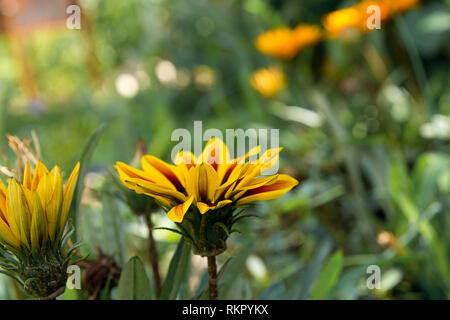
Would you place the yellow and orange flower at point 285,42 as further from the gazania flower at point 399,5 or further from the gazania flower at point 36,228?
the gazania flower at point 36,228

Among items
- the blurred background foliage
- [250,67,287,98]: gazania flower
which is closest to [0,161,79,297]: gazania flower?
the blurred background foliage

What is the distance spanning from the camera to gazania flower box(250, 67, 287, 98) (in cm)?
142

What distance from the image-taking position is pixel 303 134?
49.4 inches

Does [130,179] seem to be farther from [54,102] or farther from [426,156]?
[54,102]

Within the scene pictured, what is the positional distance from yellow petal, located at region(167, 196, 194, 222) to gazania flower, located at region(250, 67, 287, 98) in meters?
1.11

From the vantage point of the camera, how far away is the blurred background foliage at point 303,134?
2.03ft

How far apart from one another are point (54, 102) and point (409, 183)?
2.16 metres

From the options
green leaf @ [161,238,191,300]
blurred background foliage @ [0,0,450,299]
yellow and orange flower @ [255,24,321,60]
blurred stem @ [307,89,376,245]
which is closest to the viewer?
green leaf @ [161,238,191,300]

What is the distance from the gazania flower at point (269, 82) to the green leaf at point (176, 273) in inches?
40.3

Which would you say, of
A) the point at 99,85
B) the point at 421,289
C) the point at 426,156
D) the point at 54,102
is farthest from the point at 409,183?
the point at 54,102

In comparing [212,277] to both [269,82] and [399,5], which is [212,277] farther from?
[269,82]

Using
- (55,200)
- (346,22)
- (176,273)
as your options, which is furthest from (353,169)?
(55,200)

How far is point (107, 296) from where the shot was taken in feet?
1.49

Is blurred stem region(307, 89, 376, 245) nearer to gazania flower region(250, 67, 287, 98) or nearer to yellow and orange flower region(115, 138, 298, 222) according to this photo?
gazania flower region(250, 67, 287, 98)
